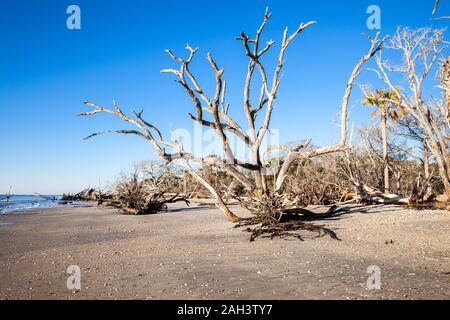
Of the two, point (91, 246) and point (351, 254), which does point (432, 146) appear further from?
point (91, 246)

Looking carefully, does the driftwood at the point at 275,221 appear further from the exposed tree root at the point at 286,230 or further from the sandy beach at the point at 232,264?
the sandy beach at the point at 232,264

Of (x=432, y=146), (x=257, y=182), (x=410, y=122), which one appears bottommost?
(x=257, y=182)

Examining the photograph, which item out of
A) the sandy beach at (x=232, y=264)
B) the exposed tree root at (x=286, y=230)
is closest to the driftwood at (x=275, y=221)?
the exposed tree root at (x=286, y=230)

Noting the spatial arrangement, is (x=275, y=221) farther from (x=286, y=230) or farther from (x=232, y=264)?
(x=232, y=264)

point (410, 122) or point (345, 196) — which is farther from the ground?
point (410, 122)

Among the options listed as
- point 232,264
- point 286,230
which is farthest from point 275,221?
point 232,264

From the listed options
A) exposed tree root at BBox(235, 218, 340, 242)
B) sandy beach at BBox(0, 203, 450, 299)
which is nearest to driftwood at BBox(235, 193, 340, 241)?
exposed tree root at BBox(235, 218, 340, 242)

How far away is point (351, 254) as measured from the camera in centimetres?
422

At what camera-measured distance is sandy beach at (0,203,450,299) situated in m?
2.79

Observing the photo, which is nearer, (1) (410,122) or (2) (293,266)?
(2) (293,266)

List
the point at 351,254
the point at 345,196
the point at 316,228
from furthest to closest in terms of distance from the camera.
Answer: the point at 345,196, the point at 316,228, the point at 351,254
